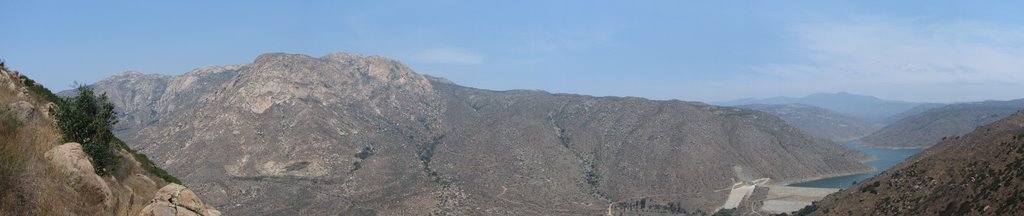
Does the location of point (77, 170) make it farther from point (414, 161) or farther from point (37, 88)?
point (414, 161)

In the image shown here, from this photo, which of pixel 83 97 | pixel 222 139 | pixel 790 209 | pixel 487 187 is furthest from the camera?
pixel 222 139

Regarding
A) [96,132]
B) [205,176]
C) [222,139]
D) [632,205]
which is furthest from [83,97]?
[222,139]

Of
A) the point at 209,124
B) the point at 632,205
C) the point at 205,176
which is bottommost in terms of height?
the point at 632,205

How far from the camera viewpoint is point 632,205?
148 metres

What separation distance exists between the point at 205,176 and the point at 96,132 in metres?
117

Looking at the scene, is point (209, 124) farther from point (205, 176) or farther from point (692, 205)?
point (692, 205)

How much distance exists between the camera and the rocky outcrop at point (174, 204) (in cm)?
1627

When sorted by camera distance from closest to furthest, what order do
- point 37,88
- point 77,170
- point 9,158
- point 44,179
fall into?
point 9,158 < point 44,179 < point 77,170 < point 37,88

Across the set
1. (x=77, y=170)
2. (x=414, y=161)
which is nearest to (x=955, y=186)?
(x=77, y=170)

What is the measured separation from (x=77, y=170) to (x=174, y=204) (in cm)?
287

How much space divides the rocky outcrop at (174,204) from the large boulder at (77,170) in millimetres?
1011

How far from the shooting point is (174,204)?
57.5 ft

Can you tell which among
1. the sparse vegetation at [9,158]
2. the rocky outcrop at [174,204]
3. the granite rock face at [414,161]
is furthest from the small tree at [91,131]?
the granite rock face at [414,161]

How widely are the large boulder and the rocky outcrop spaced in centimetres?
101
